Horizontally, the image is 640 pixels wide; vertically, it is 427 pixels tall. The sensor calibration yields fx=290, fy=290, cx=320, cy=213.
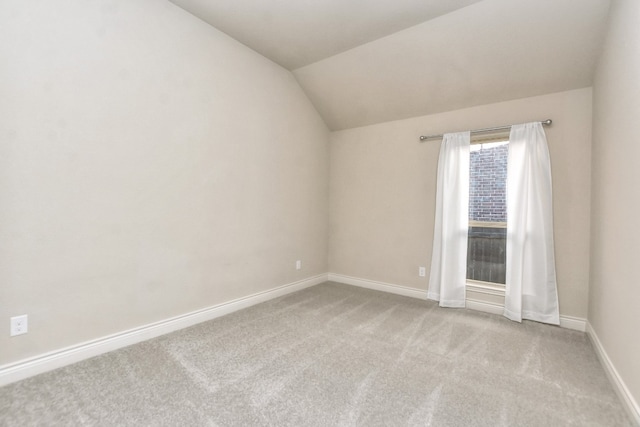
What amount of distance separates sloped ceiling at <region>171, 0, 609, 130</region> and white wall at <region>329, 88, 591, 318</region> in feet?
0.66

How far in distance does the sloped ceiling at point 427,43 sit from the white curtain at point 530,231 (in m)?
0.56

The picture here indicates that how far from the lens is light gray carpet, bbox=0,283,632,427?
59.1 inches

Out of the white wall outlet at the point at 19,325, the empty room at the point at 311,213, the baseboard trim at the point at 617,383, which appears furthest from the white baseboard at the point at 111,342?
the baseboard trim at the point at 617,383

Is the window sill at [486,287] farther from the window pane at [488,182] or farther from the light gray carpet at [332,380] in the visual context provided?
the window pane at [488,182]

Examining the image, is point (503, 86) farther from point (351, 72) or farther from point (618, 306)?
point (618, 306)

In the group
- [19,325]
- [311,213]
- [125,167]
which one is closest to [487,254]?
[311,213]

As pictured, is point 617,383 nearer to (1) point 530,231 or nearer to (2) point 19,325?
(1) point 530,231

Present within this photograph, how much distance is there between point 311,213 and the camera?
4.06 metres

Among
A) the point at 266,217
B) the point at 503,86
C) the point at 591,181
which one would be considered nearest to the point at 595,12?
the point at 503,86

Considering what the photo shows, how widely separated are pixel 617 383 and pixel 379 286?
2.40m

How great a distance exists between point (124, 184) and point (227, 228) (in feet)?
3.29

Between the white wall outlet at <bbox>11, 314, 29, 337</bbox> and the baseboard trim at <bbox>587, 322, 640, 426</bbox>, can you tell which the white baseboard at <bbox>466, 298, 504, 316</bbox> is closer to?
the baseboard trim at <bbox>587, 322, 640, 426</bbox>

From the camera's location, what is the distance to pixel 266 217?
3377 mm

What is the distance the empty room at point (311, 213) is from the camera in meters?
1.70
